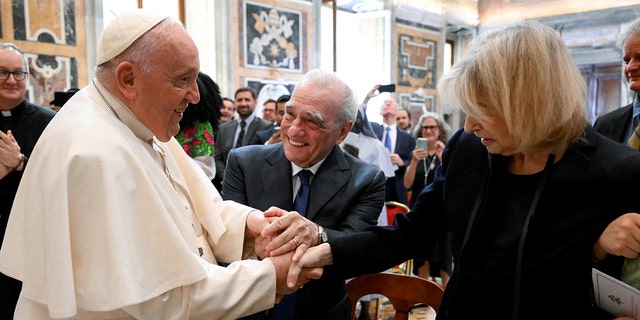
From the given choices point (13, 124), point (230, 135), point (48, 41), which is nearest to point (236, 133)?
point (230, 135)

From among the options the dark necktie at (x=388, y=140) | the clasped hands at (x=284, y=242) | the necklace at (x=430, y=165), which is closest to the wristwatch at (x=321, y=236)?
the clasped hands at (x=284, y=242)

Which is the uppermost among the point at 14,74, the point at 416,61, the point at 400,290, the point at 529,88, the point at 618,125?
the point at 416,61

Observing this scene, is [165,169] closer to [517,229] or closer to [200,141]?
[517,229]

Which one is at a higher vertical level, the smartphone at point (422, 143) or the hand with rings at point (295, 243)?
the smartphone at point (422, 143)

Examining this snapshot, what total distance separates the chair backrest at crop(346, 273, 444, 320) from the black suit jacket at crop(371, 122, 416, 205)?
150 inches

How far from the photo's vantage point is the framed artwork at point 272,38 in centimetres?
939

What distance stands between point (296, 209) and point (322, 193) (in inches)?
5.3

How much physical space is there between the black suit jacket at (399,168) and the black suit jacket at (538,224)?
4259 mm

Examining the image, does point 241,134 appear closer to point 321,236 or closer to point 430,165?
point 430,165

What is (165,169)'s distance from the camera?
1746 millimetres

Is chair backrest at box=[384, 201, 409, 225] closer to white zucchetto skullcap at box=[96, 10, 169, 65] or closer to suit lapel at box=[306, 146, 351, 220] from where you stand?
suit lapel at box=[306, 146, 351, 220]

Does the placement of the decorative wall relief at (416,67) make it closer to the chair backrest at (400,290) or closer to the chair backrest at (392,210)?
the chair backrest at (392,210)

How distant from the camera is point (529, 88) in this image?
4.72 feet

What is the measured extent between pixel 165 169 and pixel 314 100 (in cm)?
69
